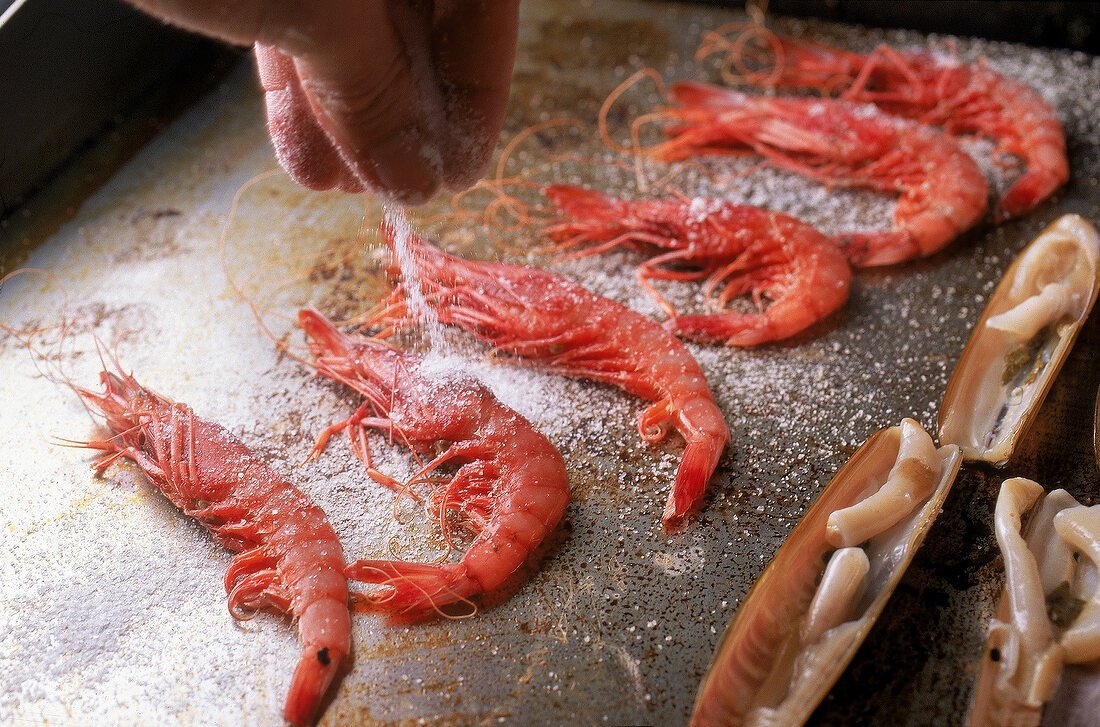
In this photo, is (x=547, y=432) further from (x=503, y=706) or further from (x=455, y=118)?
(x=455, y=118)

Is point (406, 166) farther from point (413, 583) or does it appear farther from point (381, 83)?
point (413, 583)

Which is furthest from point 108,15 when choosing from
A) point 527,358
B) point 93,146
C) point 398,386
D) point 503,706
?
point 503,706

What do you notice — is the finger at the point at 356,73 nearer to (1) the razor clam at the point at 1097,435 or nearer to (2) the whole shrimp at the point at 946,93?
(1) the razor clam at the point at 1097,435

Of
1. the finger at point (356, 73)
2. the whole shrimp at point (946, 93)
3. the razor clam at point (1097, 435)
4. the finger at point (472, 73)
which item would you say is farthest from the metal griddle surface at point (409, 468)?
the finger at point (356, 73)

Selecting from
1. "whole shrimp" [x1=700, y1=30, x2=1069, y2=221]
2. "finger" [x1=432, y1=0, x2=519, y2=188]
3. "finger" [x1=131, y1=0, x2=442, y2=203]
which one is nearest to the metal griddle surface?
"whole shrimp" [x1=700, y1=30, x2=1069, y2=221]

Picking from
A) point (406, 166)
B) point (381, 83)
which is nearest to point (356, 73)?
point (381, 83)

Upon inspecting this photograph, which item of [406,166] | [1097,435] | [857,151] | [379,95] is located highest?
[379,95]

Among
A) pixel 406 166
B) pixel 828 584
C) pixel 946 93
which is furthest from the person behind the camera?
pixel 946 93
